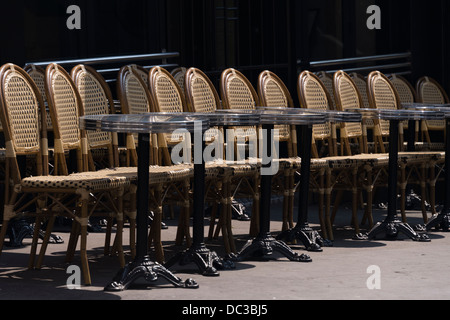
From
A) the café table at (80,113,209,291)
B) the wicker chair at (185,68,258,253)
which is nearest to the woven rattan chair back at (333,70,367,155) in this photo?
the wicker chair at (185,68,258,253)

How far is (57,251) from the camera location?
5863 mm

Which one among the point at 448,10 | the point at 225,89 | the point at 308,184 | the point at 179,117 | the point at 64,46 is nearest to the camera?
the point at 179,117

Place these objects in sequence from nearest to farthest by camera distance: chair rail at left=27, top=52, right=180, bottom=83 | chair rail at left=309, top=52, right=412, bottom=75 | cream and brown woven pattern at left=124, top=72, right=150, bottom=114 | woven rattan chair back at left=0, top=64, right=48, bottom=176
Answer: woven rattan chair back at left=0, top=64, right=48, bottom=176, cream and brown woven pattern at left=124, top=72, right=150, bottom=114, chair rail at left=27, top=52, right=180, bottom=83, chair rail at left=309, top=52, right=412, bottom=75

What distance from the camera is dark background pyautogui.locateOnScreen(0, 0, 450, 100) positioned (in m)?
8.64

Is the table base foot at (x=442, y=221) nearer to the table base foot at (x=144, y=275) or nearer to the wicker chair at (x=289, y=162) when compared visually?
the wicker chair at (x=289, y=162)

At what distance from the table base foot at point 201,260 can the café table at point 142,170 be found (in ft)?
1.17

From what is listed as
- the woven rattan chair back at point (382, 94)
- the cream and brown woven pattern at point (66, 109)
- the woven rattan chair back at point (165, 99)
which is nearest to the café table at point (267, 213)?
the woven rattan chair back at point (165, 99)

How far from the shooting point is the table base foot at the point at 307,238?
5.85 metres

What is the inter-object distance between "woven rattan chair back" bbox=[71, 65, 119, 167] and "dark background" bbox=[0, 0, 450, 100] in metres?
2.69

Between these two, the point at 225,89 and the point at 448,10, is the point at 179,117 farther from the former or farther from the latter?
the point at 448,10

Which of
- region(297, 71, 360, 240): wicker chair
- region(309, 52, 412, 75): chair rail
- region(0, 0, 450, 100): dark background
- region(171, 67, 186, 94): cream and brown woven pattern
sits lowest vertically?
region(297, 71, 360, 240): wicker chair

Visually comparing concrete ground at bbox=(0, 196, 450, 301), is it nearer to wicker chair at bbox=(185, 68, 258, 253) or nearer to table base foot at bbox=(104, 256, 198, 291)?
table base foot at bbox=(104, 256, 198, 291)
